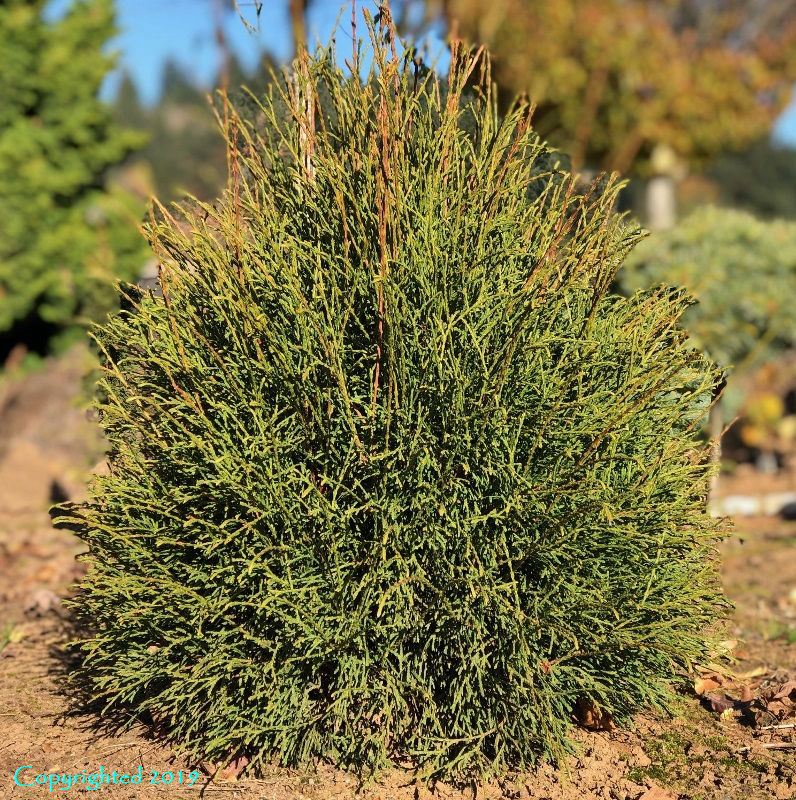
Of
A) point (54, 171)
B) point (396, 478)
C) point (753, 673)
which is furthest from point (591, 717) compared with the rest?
point (54, 171)

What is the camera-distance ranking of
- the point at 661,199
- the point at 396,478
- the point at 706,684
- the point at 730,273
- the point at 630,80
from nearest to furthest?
1. the point at 396,478
2. the point at 706,684
3. the point at 730,273
4. the point at 630,80
5. the point at 661,199

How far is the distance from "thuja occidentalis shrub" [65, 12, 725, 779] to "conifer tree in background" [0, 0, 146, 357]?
7573 mm

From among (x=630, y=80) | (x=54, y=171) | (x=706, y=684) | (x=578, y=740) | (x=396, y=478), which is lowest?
(x=578, y=740)

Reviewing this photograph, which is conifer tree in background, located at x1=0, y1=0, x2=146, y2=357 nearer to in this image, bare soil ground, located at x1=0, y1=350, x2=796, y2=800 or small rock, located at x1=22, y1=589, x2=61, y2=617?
small rock, located at x1=22, y1=589, x2=61, y2=617

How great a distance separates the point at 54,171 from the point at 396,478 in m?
9.61

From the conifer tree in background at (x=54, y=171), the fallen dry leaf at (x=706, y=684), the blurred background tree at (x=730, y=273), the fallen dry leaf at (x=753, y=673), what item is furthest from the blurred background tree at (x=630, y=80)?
the fallen dry leaf at (x=706, y=684)

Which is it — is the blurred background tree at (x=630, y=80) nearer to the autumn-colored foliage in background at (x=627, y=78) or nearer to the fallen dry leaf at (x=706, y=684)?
the autumn-colored foliage in background at (x=627, y=78)

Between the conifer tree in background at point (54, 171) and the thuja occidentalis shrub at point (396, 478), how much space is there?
7573 mm

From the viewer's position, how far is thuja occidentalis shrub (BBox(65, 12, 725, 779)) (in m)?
2.60

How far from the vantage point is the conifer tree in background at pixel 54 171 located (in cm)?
1010

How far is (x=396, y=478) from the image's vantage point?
2609mm

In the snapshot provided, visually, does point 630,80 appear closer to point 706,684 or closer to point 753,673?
point 753,673

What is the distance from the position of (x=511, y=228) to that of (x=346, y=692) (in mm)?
1630

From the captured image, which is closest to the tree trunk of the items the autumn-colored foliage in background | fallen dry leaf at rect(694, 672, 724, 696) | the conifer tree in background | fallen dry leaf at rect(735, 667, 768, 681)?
the autumn-colored foliage in background
